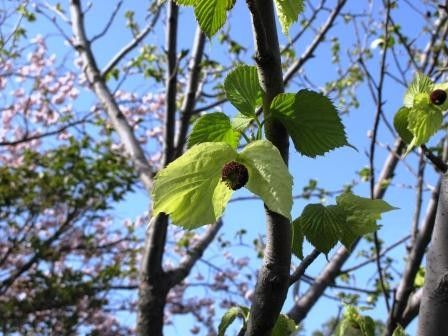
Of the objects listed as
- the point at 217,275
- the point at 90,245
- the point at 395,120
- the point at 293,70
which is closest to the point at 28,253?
the point at 90,245

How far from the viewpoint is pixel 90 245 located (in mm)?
5824

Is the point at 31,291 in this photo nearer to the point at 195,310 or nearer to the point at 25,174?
the point at 25,174

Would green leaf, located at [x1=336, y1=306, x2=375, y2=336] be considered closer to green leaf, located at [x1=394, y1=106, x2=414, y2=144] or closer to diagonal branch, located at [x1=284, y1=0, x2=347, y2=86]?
green leaf, located at [x1=394, y1=106, x2=414, y2=144]

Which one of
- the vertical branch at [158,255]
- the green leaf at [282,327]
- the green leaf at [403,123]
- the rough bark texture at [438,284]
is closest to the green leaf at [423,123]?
the green leaf at [403,123]

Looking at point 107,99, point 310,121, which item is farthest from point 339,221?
point 107,99

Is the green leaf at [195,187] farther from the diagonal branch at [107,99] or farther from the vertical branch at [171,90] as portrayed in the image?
the diagonal branch at [107,99]

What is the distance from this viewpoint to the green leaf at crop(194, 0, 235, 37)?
2.02 feet

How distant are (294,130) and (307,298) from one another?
2.20m

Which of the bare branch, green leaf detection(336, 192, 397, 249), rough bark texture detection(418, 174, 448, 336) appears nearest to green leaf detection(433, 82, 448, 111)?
rough bark texture detection(418, 174, 448, 336)

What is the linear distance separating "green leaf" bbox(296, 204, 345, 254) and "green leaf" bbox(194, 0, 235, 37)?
244 mm

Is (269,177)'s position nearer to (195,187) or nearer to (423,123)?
(195,187)

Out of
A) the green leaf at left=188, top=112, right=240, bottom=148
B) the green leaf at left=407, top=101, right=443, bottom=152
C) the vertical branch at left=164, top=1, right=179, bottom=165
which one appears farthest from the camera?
the vertical branch at left=164, top=1, right=179, bottom=165

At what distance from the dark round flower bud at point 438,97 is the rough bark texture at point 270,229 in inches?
19.1

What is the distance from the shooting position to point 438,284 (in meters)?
0.76
